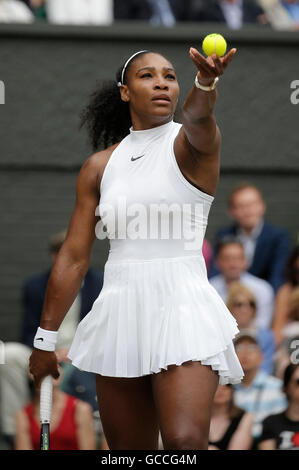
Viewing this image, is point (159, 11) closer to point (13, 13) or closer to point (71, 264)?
point (13, 13)

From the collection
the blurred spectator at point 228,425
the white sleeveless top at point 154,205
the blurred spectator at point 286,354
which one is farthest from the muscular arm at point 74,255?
the blurred spectator at point 286,354

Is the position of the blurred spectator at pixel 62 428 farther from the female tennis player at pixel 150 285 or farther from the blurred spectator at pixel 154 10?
the blurred spectator at pixel 154 10

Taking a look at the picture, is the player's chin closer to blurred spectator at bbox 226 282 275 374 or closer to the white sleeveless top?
the white sleeveless top

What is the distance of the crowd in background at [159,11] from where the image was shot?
880cm

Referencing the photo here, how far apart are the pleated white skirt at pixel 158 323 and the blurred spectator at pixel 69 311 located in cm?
246

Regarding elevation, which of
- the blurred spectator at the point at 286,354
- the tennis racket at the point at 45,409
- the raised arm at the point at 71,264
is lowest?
the blurred spectator at the point at 286,354

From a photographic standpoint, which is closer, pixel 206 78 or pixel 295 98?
pixel 206 78

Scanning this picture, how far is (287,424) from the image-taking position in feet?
18.8

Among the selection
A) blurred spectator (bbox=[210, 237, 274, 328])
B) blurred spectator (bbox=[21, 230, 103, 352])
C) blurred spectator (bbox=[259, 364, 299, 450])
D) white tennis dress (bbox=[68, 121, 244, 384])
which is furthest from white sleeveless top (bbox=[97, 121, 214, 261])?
blurred spectator (bbox=[210, 237, 274, 328])

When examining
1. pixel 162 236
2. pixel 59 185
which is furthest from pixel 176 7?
pixel 162 236

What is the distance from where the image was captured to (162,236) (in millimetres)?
4137

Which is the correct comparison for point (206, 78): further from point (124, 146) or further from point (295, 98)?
point (295, 98)

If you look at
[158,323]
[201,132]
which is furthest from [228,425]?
[201,132]
